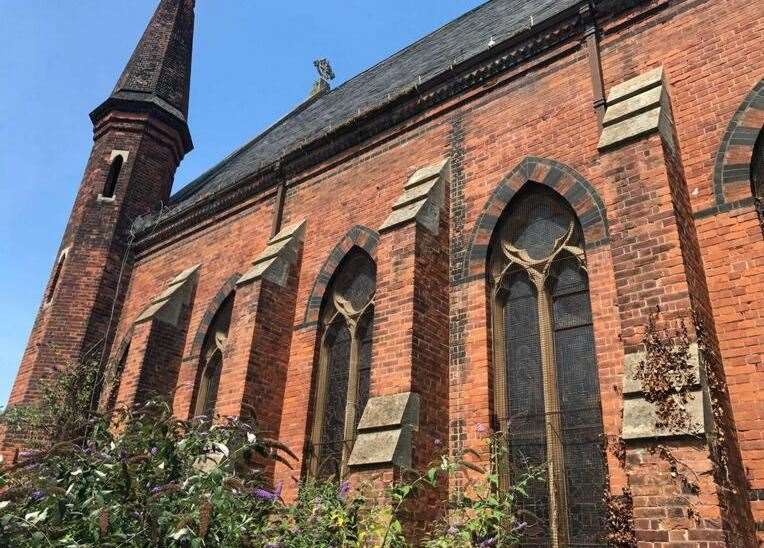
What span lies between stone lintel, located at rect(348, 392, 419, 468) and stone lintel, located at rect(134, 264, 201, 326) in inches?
266

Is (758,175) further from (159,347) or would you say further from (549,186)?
(159,347)

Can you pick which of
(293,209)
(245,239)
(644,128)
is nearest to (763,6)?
(644,128)

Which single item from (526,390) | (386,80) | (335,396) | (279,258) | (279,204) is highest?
(386,80)

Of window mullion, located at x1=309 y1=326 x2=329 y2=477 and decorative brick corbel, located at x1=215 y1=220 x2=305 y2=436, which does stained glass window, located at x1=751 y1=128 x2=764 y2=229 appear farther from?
decorative brick corbel, located at x1=215 y1=220 x2=305 y2=436

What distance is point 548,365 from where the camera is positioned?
7.24m

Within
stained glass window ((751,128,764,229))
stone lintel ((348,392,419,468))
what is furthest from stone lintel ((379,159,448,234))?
stained glass window ((751,128,764,229))

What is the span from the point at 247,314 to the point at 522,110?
535 cm

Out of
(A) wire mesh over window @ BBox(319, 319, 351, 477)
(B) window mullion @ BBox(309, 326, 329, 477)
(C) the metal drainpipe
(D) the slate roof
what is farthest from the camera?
(C) the metal drainpipe

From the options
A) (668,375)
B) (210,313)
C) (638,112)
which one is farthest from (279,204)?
(668,375)

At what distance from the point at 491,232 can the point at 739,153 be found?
118 inches

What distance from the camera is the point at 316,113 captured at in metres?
18.1

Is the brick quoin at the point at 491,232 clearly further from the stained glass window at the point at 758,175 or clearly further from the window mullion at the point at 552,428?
the window mullion at the point at 552,428

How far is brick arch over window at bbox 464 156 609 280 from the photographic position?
722cm

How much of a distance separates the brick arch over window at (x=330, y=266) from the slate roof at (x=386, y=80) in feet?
7.77
